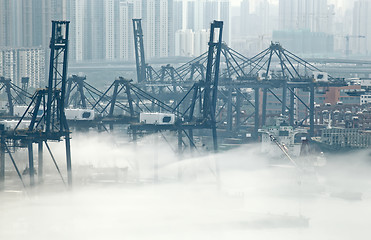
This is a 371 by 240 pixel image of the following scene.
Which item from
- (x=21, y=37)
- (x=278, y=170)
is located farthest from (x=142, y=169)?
(x=21, y=37)

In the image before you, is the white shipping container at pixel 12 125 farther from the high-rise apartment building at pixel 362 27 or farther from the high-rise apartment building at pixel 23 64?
the high-rise apartment building at pixel 362 27

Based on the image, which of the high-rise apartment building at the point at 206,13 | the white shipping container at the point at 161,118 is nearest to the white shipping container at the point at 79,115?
the white shipping container at the point at 161,118

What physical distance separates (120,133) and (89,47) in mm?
53493

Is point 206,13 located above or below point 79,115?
above

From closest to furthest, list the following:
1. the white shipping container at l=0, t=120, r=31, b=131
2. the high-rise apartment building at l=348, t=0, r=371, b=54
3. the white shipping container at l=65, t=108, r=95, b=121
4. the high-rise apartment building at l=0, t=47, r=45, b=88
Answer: the white shipping container at l=0, t=120, r=31, b=131, the white shipping container at l=65, t=108, r=95, b=121, the high-rise apartment building at l=0, t=47, r=45, b=88, the high-rise apartment building at l=348, t=0, r=371, b=54

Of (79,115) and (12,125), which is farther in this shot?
(79,115)

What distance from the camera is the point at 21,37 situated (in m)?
103

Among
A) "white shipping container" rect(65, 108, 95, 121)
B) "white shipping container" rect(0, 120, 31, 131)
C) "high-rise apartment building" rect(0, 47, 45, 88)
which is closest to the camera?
"white shipping container" rect(0, 120, 31, 131)

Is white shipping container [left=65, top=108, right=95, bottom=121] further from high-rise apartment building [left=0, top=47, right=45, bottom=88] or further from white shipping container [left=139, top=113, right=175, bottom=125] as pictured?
high-rise apartment building [left=0, top=47, right=45, bottom=88]

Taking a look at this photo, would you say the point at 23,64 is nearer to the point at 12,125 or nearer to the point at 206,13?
the point at 12,125

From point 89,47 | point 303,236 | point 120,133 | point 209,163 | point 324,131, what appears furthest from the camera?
point 89,47

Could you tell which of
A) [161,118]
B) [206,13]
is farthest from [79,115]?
[206,13]

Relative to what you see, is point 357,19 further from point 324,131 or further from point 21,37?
point 324,131

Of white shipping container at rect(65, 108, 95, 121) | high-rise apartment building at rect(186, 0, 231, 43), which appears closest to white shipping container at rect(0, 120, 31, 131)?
white shipping container at rect(65, 108, 95, 121)
